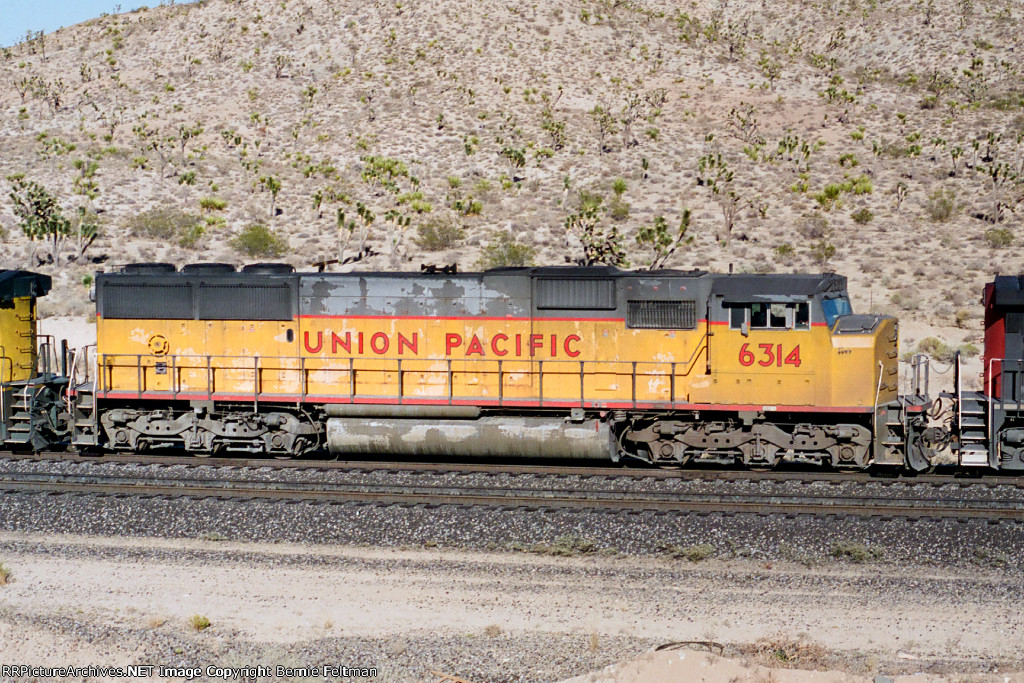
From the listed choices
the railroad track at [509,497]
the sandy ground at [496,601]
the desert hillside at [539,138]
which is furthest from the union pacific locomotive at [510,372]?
the desert hillside at [539,138]

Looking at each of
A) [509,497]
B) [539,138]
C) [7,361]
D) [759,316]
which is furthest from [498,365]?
[539,138]

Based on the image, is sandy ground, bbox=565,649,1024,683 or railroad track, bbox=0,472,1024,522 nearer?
sandy ground, bbox=565,649,1024,683

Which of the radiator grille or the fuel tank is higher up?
the radiator grille

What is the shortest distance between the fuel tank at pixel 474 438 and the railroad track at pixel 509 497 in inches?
49.1

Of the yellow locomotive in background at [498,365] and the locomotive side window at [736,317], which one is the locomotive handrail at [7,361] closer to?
the yellow locomotive in background at [498,365]

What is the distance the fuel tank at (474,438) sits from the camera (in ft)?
52.1

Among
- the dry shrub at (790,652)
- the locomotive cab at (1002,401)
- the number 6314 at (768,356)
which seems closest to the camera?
the dry shrub at (790,652)

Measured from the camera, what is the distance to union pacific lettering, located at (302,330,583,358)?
16156 mm

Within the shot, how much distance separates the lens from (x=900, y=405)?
48.9 feet

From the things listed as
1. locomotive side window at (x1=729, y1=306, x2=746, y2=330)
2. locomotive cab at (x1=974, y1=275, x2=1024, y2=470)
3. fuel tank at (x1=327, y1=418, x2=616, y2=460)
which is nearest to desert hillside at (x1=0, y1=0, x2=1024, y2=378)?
locomotive cab at (x1=974, y1=275, x2=1024, y2=470)

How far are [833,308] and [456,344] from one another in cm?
617

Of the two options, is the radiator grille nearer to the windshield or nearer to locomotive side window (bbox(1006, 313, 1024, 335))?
the windshield

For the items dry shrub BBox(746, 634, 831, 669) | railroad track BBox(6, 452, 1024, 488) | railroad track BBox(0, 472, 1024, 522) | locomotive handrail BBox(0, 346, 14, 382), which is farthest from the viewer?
locomotive handrail BBox(0, 346, 14, 382)

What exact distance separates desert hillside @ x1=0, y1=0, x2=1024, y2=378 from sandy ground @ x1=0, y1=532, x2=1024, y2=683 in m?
21.2
